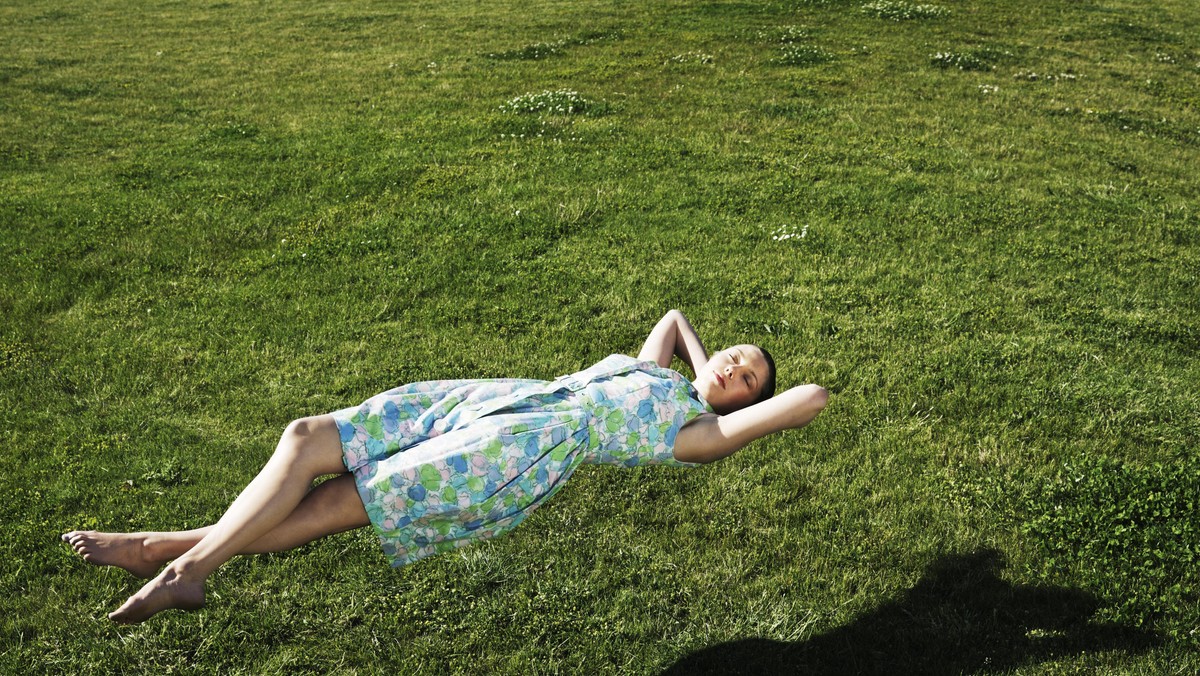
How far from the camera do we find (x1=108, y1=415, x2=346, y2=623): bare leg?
4543 mm

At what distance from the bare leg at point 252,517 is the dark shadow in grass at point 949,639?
2.21 metres

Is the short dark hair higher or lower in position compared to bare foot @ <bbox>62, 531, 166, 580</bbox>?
higher

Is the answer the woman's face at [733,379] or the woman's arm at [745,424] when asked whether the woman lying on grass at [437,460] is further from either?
the woman's face at [733,379]

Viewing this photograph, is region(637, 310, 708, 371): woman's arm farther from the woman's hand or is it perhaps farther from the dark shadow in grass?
the dark shadow in grass

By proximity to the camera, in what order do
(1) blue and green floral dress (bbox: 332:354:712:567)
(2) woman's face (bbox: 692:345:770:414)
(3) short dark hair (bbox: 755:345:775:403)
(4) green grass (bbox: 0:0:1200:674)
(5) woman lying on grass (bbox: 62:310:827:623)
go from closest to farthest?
(5) woman lying on grass (bbox: 62:310:827:623), (1) blue and green floral dress (bbox: 332:354:712:567), (4) green grass (bbox: 0:0:1200:674), (2) woman's face (bbox: 692:345:770:414), (3) short dark hair (bbox: 755:345:775:403)

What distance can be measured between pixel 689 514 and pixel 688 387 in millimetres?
912

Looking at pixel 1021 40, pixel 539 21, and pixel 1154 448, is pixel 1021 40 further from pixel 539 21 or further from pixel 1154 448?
pixel 1154 448

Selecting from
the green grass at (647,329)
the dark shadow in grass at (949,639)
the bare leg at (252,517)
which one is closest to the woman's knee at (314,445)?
the bare leg at (252,517)

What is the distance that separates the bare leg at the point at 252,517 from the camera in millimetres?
4543

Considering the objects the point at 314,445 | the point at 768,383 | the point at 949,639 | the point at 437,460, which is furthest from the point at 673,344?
the point at 314,445

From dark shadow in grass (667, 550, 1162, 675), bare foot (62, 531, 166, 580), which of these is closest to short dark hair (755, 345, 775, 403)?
dark shadow in grass (667, 550, 1162, 675)

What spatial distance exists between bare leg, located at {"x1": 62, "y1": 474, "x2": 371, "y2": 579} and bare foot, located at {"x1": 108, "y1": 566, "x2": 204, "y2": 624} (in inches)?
12.7

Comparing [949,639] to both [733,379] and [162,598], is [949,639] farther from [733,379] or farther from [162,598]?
[162,598]

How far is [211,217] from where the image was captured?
37.9 feet
